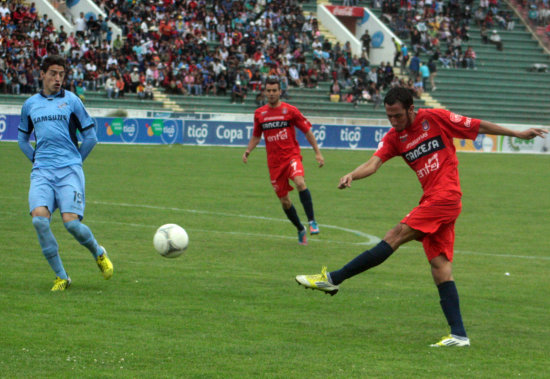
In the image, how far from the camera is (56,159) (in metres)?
8.46

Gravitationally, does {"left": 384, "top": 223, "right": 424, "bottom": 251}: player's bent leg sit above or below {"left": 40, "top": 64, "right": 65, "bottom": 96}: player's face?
below

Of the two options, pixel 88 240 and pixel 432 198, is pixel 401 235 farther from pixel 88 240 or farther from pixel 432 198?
pixel 88 240

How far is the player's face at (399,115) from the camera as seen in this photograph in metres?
6.98

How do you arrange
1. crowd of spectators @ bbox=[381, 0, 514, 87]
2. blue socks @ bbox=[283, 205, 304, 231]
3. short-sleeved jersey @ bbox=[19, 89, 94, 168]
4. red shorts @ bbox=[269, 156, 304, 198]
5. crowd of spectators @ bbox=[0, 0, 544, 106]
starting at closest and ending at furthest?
short-sleeved jersey @ bbox=[19, 89, 94, 168], blue socks @ bbox=[283, 205, 304, 231], red shorts @ bbox=[269, 156, 304, 198], crowd of spectators @ bbox=[0, 0, 544, 106], crowd of spectators @ bbox=[381, 0, 514, 87]

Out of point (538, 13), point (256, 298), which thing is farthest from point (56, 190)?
point (538, 13)

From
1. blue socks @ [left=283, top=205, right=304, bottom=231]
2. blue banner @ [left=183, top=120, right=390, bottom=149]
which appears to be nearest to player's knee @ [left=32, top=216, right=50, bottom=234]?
blue socks @ [left=283, top=205, right=304, bottom=231]

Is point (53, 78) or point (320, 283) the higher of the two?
point (53, 78)

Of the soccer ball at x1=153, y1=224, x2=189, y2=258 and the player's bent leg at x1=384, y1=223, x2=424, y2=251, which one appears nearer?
the player's bent leg at x1=384, y1=223, x2=424, y2=251

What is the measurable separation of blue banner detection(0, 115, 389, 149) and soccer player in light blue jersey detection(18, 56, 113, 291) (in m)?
24.2

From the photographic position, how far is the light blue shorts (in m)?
8.30

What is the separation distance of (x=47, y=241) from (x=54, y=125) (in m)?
1.14

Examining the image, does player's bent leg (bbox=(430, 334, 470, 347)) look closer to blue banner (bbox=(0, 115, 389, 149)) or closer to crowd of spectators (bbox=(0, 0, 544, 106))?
blue banner (bbox=(0, 115, 389, 149))

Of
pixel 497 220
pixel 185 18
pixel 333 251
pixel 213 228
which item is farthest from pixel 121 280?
pixel 185 18

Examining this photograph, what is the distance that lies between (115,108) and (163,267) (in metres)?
26.1
